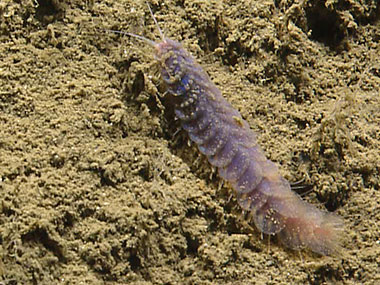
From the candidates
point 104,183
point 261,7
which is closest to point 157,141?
point 104,183

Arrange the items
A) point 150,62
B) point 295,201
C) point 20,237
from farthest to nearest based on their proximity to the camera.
Result: point 150,62, point 295,201, point 20,237

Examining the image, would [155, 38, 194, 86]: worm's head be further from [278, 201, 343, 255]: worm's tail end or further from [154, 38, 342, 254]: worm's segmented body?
[278, 201, 343, 255]: worm's tail end

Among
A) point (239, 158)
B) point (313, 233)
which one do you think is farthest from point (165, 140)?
point (313, 233)

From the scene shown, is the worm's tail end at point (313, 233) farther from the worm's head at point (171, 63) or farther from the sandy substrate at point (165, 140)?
the worm's head at point (171, 63)

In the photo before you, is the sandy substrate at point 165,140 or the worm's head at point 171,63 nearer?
the sandy substrate at point 165,140

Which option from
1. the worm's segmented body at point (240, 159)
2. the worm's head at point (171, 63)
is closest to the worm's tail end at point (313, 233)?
the worm's segmented body at point (240, 159)

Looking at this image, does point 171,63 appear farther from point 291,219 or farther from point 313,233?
point 313,233

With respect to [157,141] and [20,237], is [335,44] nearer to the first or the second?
[157,141]
